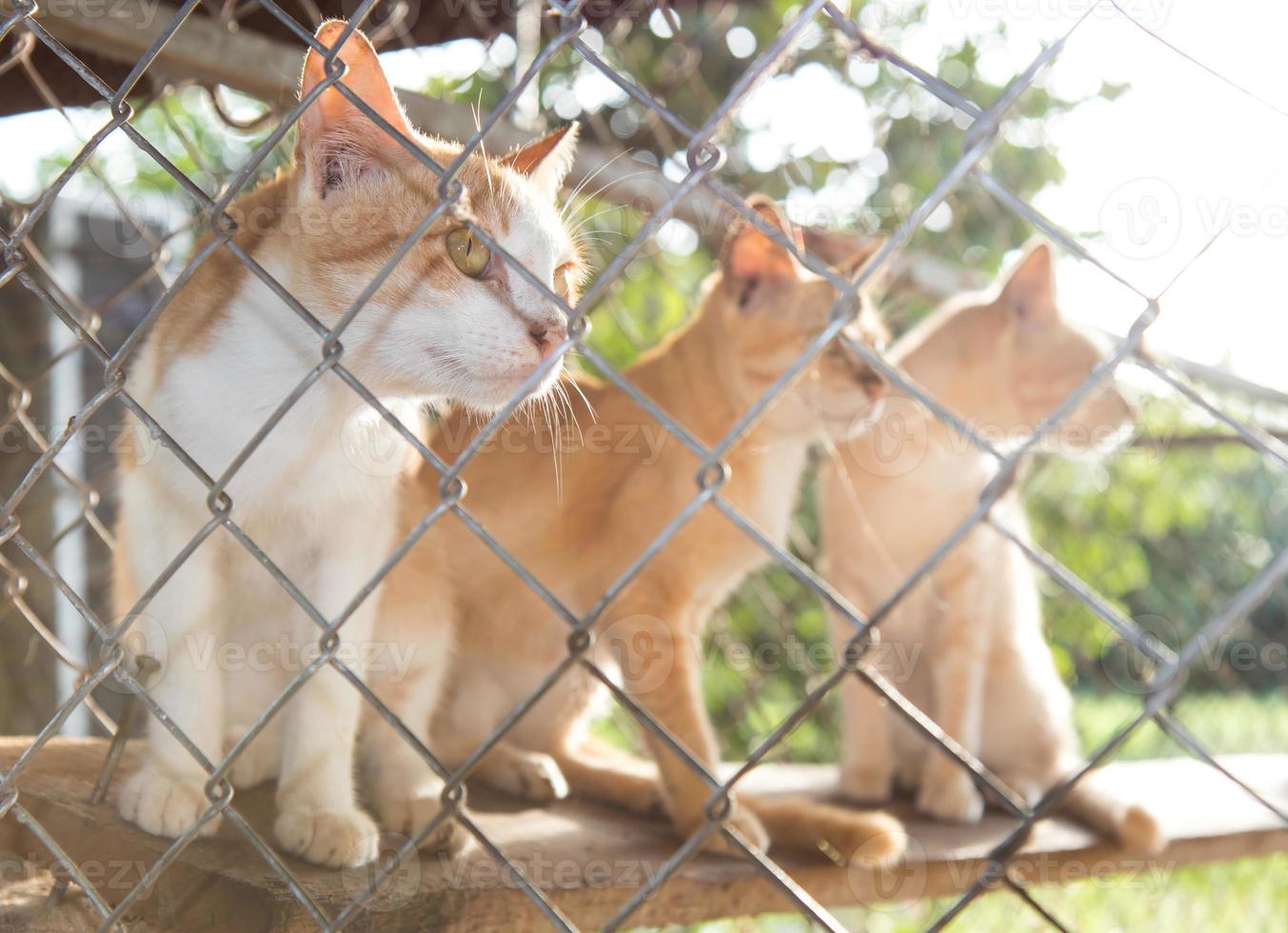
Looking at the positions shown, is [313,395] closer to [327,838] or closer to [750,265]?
[327,838]

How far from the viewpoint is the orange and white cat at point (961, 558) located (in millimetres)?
2264

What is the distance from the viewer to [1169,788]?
2.48 meters

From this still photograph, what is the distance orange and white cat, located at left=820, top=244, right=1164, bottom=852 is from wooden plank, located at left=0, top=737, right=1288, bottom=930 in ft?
0.66

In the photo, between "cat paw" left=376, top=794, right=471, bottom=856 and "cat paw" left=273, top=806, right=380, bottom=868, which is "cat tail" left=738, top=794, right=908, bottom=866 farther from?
"cat paw" left=273, top=806, right=380, bottom=868

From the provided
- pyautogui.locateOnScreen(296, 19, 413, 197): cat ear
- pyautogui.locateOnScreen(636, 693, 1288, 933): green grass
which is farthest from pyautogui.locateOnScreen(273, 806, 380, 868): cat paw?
pyautogui.locateOnScreen(636, 693, 1288, 933): green grass

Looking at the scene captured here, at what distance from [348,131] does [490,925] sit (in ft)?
3.40

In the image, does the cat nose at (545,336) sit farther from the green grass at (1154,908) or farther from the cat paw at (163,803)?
the green grass at (1154,908)

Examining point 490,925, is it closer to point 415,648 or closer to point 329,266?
point 415,648

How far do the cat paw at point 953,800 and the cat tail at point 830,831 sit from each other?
16.9 inches

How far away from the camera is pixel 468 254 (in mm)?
1267

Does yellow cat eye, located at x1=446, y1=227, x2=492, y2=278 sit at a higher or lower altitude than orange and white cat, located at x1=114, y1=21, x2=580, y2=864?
higher

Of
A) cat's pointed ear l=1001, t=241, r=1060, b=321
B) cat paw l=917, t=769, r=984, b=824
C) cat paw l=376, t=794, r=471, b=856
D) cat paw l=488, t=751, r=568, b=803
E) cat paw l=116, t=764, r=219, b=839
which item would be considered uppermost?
cat's pointed ear l=1001, t=241, r=1060, b=321

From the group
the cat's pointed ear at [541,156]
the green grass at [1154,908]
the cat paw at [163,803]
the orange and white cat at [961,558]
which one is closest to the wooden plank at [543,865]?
the cat paw at [163,803]

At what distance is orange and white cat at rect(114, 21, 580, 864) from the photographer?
130 centimetres
